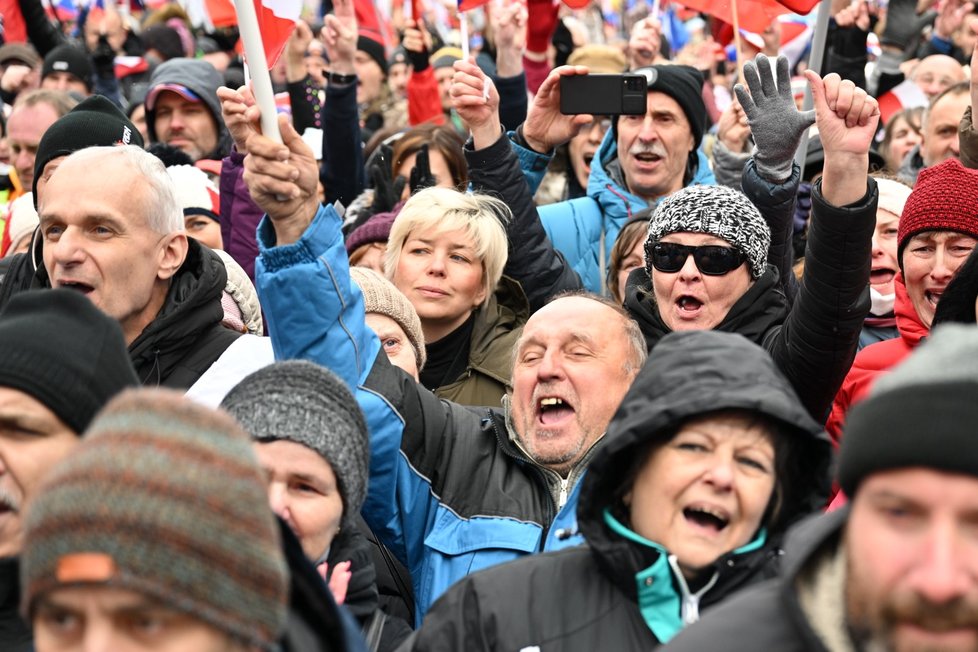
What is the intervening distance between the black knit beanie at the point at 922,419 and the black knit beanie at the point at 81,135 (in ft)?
12.4

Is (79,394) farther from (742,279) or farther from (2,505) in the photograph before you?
(742,279)

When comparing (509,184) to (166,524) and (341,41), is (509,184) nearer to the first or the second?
(341,41)

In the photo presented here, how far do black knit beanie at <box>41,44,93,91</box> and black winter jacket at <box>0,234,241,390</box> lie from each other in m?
6.05

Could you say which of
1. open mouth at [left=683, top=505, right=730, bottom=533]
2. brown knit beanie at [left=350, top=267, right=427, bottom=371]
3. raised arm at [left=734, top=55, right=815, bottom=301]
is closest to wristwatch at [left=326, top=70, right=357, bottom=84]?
brown knit beanie at [left=350, top=267, right=427, bottom=371]

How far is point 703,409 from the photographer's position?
115 inches

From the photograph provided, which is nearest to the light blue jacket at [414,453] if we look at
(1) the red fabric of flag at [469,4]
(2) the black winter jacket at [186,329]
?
(2) the black winter jacket at [186,329]

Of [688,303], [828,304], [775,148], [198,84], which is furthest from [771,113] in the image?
[198,84]

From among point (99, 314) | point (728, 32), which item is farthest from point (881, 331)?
point (728, 32)

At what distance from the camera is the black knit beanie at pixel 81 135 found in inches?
211

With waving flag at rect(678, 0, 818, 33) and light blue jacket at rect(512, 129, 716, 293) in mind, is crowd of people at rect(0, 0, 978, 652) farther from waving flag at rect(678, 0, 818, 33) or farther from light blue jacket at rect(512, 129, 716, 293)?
waving flag at rect(678, 0, 818, 33)

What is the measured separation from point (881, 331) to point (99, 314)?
3.34 m

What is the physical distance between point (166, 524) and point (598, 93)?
4089mm

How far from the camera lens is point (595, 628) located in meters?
2.98

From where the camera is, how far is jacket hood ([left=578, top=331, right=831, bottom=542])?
2.93 m
